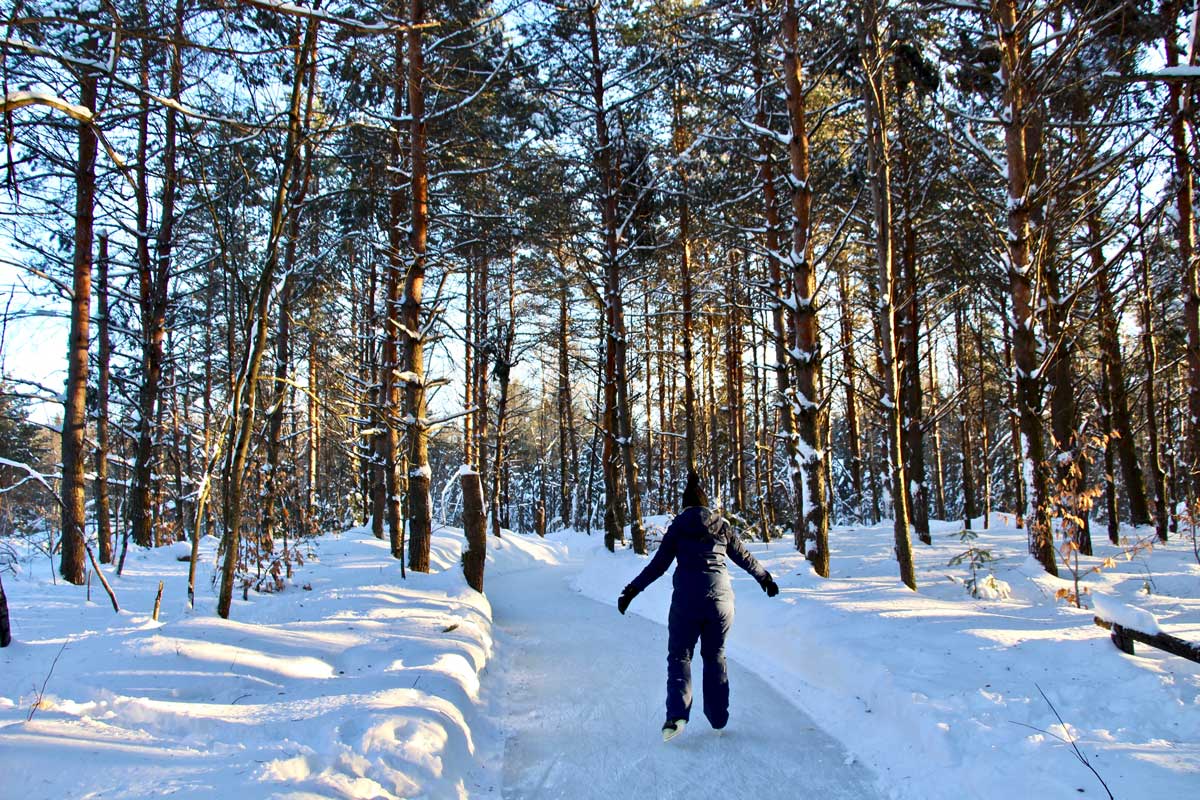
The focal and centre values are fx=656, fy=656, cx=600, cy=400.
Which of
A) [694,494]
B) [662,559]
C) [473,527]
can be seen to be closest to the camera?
[662,559]

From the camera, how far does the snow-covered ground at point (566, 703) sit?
3439 mm

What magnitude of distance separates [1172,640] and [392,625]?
6.49 m

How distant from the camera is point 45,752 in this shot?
3.01m

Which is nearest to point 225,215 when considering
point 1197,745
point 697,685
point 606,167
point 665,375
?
point 697,685

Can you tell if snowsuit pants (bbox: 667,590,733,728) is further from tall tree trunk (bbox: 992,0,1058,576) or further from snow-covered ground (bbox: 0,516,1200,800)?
tall tree trunk (bbox: 992,0,1058,576)

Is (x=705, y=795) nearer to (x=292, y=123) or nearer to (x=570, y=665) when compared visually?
(x=570, y=665)

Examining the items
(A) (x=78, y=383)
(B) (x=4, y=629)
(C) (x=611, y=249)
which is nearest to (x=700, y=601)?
(B) (x=4, y=629)

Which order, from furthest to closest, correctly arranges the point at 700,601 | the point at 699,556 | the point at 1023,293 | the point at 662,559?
1. the point at 1023,293
2. the point at 662,559
3. the point at 699,556
4. the point at 700,601

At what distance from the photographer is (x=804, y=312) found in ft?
32.2

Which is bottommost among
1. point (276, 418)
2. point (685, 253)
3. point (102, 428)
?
point (102, 428)

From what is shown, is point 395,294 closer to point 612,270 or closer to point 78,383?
point 612,270

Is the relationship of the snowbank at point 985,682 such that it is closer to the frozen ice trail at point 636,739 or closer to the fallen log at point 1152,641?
the fallen log at point 1152,641

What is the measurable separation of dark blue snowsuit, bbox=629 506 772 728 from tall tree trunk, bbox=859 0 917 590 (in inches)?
147

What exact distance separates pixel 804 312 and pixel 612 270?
20.8 ft
